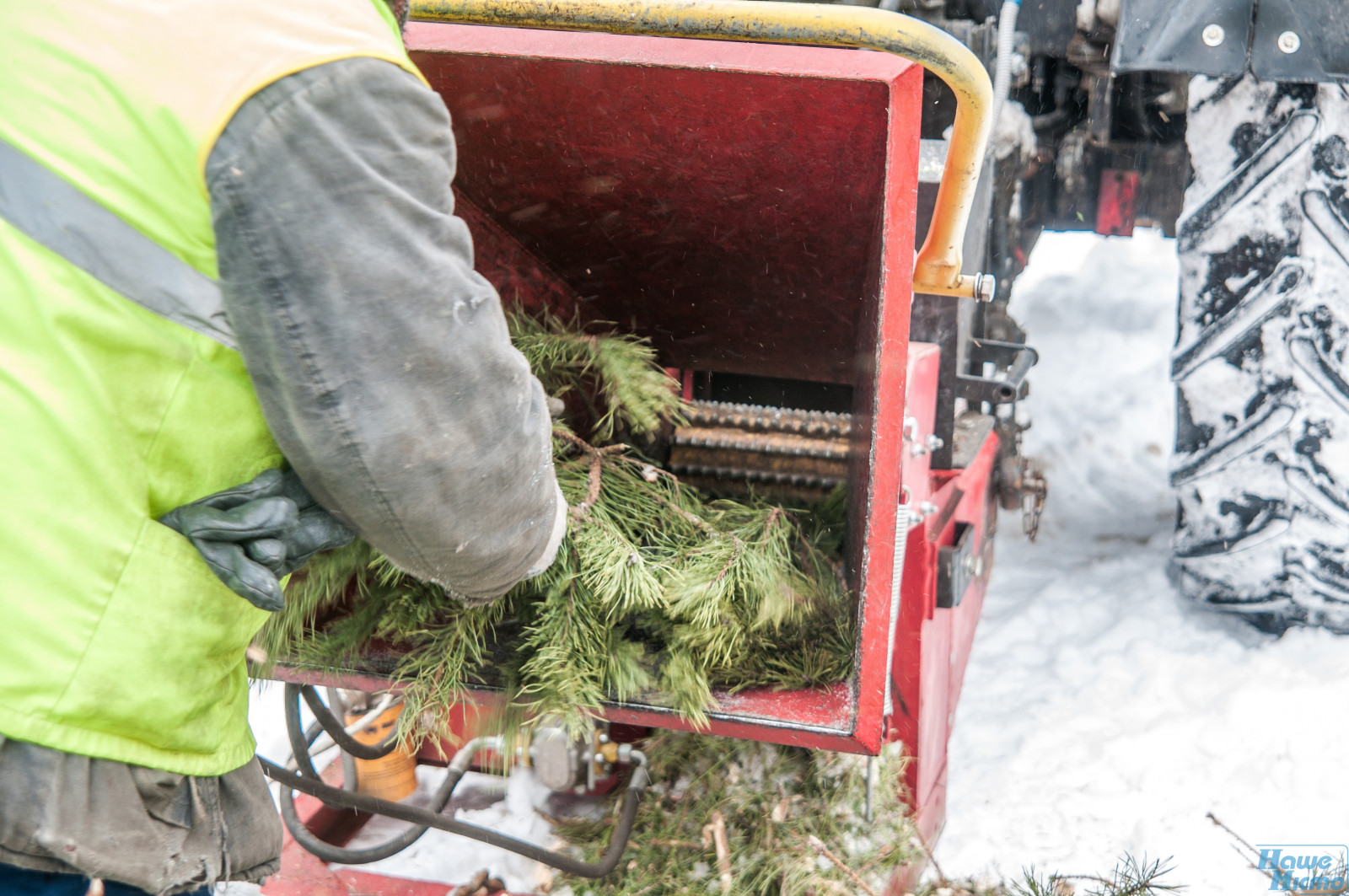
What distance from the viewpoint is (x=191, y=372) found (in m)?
0.86

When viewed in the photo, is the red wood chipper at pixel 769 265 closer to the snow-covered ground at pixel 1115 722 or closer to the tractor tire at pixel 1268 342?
the snow-covered ground at pixel 1115 722

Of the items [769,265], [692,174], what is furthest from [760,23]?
[769,265]

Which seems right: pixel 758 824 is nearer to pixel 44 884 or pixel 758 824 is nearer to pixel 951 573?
pixel 951 573

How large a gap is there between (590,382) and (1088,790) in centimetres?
139

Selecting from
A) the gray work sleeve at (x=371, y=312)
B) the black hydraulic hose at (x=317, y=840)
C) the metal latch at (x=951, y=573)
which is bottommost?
the black hydraulic hose at (x=317, y=840)

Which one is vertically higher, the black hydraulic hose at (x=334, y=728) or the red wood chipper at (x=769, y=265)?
the red wood chipper at (x=769, y=265)

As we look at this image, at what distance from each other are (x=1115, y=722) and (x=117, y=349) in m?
2.29

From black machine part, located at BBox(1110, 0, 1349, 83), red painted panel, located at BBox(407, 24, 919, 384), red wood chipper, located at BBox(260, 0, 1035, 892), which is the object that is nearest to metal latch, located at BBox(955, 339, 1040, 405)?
red wood chipper, located at BBox(260, 0, 1035, 892)

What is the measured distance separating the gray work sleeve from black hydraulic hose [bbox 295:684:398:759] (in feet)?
2.94

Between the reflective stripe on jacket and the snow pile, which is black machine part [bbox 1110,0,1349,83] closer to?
the snow pile

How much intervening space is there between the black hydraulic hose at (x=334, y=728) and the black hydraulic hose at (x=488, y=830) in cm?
8

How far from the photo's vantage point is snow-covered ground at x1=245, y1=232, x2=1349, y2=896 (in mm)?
1996

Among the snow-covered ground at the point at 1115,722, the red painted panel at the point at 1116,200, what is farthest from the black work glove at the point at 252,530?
the red painted panel at the point at 1116,200

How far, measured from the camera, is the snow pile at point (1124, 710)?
2.02 meters
